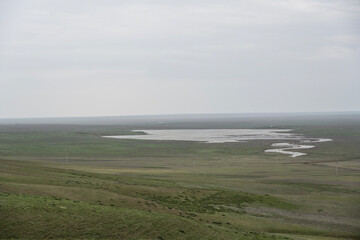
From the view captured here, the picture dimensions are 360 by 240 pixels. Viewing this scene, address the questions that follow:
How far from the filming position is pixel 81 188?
4519 cm

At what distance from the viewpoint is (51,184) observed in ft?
152

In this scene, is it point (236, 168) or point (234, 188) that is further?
point (236, 168)

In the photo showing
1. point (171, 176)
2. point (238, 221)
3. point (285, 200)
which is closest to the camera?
point (238, 221)

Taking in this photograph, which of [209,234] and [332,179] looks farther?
[332,179]

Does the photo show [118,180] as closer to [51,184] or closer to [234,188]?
[51,184]

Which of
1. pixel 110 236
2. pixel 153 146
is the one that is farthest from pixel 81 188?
pixel 153 146

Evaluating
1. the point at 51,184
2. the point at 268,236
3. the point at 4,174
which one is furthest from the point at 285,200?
the point at 4,174

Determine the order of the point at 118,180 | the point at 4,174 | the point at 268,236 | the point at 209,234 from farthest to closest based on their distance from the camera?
the point at 118,180, the point at 4,174, the point at 268,236, the point at 209,234

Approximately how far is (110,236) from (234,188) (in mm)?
33218

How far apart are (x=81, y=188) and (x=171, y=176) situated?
27660 mm

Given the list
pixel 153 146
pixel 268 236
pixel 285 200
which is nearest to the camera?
pixel 268 236

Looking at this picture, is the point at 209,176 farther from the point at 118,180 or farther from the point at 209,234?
the point at 209,234

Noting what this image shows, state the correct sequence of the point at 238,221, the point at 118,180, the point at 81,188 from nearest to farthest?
the point at 238,221 → the point at 81,188 → the point at 118,180

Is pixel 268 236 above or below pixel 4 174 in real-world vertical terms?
below
